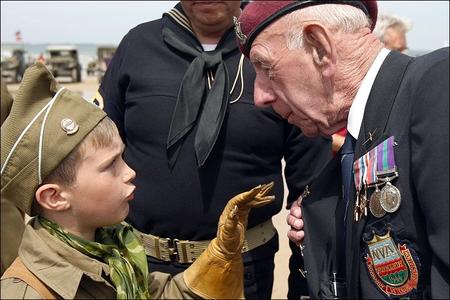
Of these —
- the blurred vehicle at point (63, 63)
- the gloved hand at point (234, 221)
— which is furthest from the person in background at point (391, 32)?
the blurred vehicle at point (63, 63)

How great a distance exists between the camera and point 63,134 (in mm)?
1621

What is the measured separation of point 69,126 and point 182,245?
93 centimetres

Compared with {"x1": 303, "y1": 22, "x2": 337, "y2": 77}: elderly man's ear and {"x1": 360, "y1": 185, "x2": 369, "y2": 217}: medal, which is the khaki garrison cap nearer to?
{"x1": 303, "y1": 22, "x2": 337, "y2": 77}: elderly man's ear

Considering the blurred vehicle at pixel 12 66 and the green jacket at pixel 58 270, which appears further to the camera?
the blurred vehicle at pixel 12 66

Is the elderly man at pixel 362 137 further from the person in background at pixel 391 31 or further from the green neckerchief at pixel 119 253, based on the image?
the person in background at pixel 391 31

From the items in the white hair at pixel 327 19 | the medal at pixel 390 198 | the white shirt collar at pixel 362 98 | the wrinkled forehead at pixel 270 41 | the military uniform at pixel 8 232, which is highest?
the white hair at pixel 327 19

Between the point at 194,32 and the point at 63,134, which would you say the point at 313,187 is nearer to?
the point at 63,134

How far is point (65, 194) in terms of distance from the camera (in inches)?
66.4

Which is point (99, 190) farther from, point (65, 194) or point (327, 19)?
point (327, 19)

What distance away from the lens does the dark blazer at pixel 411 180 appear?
1.12 meters

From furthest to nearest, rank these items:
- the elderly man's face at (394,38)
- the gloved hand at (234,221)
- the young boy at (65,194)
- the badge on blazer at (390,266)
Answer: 1. the elderly man's face at (394,38)
2. the gloved hand at (234,221)
3. the young boy at (65,194)
4. the badge on blazer at (390,266)

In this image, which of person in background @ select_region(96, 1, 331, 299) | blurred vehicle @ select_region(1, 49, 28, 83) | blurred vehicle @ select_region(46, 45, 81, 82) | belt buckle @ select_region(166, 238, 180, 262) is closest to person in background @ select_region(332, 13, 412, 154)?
person in background @ select_region(96, 1, 331, 299)

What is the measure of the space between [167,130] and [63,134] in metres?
0.79

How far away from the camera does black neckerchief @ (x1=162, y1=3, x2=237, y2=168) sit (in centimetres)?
229
